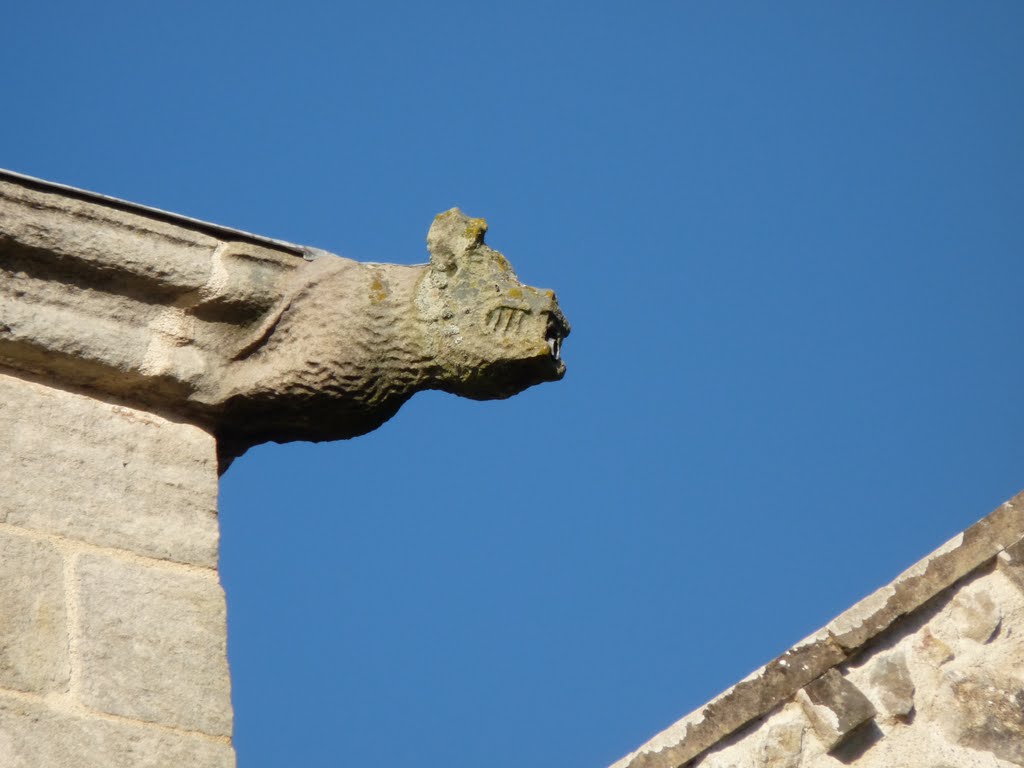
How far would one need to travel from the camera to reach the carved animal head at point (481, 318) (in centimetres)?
294

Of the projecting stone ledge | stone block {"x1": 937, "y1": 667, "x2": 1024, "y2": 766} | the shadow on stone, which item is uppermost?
the projecting stone ledge

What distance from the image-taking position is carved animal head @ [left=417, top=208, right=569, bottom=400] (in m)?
2.94

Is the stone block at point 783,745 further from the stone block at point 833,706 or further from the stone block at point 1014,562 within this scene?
the stone block at point 1014,562

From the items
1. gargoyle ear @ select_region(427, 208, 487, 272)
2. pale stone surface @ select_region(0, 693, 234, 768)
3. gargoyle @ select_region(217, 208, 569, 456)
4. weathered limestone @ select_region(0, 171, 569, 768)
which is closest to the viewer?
pale stone surface @ select_region(0, 693, 234, 768)

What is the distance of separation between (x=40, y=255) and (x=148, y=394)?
0.29 meters

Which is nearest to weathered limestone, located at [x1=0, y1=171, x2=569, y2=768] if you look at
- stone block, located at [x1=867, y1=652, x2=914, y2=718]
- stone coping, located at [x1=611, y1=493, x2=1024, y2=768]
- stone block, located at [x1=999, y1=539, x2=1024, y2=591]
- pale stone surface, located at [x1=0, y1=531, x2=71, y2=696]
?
pale stone surface, located at [x1=0, y1=531, x2=71, y2=696]

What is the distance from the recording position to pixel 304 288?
2916mm

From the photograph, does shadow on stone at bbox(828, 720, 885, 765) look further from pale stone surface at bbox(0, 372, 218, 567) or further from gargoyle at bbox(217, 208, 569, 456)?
pale stone surface at bbox(0, 372, 218, 567)

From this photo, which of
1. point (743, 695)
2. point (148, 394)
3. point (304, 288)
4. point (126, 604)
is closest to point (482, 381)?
point (304, 288)

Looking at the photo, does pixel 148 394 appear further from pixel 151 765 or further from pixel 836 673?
pixel 836 673

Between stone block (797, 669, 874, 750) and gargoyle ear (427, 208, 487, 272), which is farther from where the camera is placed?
stone block (797, 669, 874, 750)

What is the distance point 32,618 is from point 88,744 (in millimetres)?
209

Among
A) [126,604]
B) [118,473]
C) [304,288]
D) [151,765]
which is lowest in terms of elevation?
[151,765]

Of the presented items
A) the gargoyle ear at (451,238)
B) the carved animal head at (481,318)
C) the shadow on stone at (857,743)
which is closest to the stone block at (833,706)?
the shadow on stone at (857,743)
